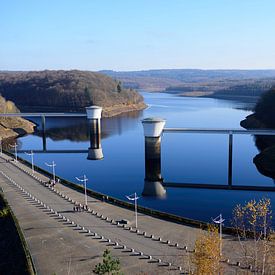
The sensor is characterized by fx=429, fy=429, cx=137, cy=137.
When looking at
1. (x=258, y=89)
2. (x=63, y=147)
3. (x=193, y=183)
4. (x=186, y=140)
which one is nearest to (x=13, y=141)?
(x=63, y=147)

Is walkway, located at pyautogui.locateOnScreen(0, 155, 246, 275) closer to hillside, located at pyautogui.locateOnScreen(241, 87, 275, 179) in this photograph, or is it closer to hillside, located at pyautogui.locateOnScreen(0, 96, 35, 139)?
hillside, located at pyautogui.locateOnScreen(241, 87, 275, 179)

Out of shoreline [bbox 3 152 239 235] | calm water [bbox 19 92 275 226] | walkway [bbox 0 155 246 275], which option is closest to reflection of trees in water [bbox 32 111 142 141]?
calm water [bbox 19 92 275 226]

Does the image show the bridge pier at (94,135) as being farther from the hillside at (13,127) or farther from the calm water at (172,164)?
the hillside at (13,127)

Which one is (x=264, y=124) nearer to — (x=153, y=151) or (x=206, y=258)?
(x=153, y=151)

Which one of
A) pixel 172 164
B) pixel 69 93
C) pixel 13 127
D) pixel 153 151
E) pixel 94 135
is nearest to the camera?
pixel 153 151

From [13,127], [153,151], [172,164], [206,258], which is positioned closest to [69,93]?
[13,127]

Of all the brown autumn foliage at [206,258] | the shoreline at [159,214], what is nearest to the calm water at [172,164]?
the shoreline at [159,214]

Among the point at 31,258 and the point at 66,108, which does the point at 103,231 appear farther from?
the point at 66,108
